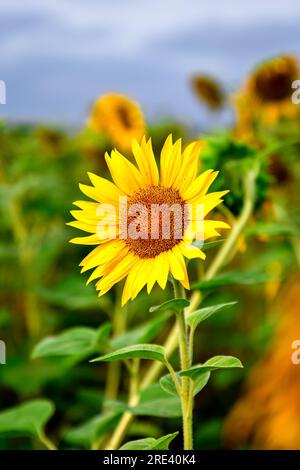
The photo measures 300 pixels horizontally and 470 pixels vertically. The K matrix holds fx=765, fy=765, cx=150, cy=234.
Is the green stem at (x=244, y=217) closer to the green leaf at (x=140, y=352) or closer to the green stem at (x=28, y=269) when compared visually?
the green leaf at (x=140, y=352)

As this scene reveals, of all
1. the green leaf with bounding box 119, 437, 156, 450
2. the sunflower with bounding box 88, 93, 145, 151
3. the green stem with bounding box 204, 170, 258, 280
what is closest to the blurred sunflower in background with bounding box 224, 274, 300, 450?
the green stem with bounding box 204, 170, 258, 280

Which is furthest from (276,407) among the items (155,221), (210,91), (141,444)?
(210,91)

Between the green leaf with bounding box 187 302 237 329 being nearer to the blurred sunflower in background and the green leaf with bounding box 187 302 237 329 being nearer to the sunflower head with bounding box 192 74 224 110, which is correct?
the blurred sunflower in background

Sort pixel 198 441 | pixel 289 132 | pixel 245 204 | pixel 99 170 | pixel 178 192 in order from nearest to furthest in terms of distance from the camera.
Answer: pixel 178 192 → pixel 245 204 → pixel 198 441 → pixel 289 132 → pixel 99 170

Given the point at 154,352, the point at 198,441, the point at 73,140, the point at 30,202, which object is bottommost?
the point at 198,441

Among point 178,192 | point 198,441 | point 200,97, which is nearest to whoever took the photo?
point 178,192
